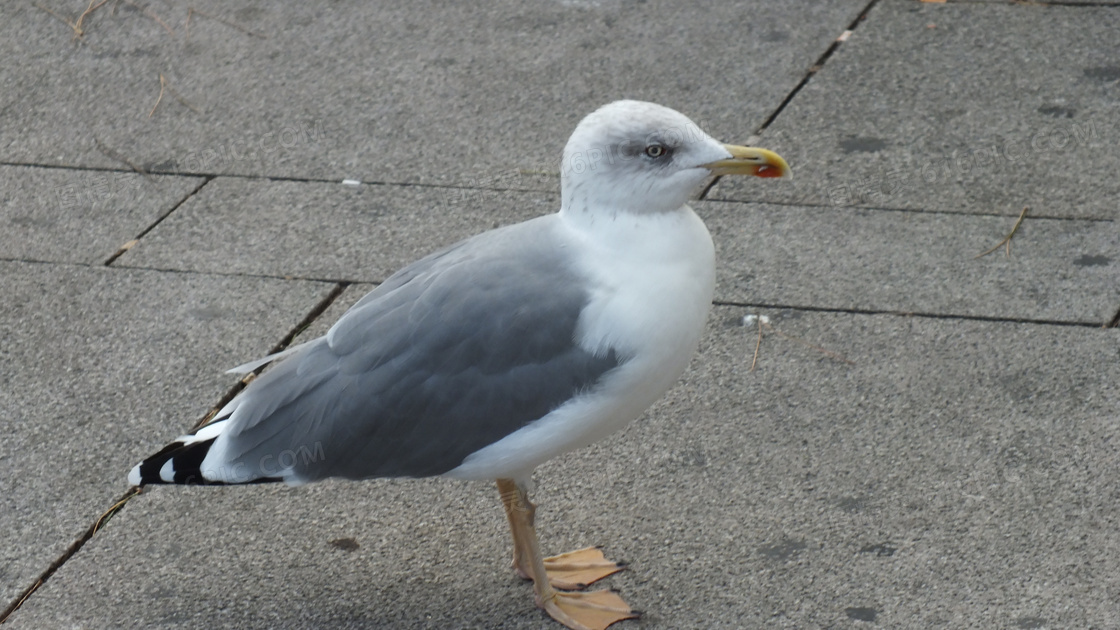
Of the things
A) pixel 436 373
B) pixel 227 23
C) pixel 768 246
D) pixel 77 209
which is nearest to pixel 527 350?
pixel 436 373

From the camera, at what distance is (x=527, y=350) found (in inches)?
130

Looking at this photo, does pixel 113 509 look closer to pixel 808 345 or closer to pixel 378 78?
pixel 808 345

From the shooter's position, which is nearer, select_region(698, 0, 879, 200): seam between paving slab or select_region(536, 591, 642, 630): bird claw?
select_region(536, 591, 642, 630): bird claw

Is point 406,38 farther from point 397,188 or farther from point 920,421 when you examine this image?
point 920,421

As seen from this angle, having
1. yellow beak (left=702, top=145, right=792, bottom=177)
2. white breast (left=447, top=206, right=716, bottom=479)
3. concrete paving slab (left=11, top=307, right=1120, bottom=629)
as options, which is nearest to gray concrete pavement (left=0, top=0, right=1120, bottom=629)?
concrete paving slab (left=11, top=307, right=1120, bottom=629)

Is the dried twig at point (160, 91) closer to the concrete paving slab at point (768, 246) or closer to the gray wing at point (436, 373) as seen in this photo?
the concrete paving slab at point (768, 246)

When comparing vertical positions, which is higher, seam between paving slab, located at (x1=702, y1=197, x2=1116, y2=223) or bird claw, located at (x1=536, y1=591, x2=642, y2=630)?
seam between paving slab, located at (x1=702, y1=197, x2=1116, y2=223)

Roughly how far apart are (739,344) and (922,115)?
2093 millimetres

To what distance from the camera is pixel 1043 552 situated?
11.7 ft

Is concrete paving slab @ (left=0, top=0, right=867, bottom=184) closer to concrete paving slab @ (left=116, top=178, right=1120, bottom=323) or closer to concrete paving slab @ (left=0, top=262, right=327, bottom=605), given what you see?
concrete paving slab @ (left=116, top=178, right=1120, bottom=323)

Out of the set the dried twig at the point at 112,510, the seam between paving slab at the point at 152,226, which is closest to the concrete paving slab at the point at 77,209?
the seam between paving slab at the point at 152,226

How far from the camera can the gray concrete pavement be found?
366 centimetres

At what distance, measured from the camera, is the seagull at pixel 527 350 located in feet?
10.6

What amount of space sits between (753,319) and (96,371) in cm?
245
